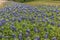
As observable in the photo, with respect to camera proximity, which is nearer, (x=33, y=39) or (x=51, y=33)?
(x=33, y=39)

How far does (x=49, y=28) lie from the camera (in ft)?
6.04

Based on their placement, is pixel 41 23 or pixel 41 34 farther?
pixel 41 23

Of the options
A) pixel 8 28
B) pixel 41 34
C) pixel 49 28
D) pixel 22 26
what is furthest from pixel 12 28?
pixel 49 28

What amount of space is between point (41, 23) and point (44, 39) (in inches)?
19.3

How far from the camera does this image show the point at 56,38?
65.6 inches

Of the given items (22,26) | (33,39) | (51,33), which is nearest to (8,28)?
(22,26)

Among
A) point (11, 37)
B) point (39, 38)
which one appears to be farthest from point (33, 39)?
point (11, 37)

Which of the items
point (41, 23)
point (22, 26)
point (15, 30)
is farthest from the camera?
point (41, 23)

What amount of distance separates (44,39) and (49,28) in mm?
317

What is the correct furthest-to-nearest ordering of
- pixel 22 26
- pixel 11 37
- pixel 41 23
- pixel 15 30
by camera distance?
pixel 41 23, pixel 22 26, pixel 15 30, pixel 11 37

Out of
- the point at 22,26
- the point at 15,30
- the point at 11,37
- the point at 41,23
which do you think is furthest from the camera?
the point at 41,23

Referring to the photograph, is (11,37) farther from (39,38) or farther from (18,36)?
(39,38)

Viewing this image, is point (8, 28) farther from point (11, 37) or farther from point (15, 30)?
point (11, 37)

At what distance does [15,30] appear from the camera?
5.47 feet
